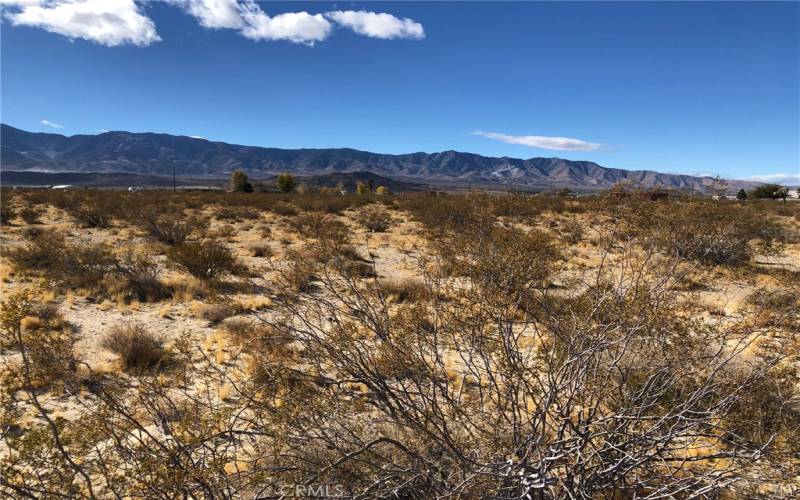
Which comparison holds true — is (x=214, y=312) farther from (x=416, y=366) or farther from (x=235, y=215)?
(x=235, y=215)

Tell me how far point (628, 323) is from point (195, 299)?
344 inches

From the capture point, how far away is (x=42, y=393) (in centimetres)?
546

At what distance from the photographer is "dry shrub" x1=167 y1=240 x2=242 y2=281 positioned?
11438 millimetres

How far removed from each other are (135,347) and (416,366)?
4.70 metres

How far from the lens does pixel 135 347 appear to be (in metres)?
6.48

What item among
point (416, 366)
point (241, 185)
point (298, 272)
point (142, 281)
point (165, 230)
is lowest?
point (142, 281)

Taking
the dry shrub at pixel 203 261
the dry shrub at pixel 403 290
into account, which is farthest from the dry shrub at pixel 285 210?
the dry shrub at pixel 403 290

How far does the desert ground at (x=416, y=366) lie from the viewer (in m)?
2.92

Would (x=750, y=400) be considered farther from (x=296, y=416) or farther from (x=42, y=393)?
(x=42, y=393)

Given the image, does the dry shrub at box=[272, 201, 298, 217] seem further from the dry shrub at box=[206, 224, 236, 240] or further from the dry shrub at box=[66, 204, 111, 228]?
the dry shrub at box=[66, 204, 111, 228]

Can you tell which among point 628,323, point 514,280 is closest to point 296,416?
point 514,280

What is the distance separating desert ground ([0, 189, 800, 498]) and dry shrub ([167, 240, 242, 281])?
0.06 m

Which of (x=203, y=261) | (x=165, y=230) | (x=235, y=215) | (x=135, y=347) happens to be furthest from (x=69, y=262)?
(x=235, y=215)

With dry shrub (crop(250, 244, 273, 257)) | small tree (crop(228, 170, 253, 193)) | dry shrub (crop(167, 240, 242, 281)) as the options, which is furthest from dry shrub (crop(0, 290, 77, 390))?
small tree (crop(228, 170, 253, 193))
